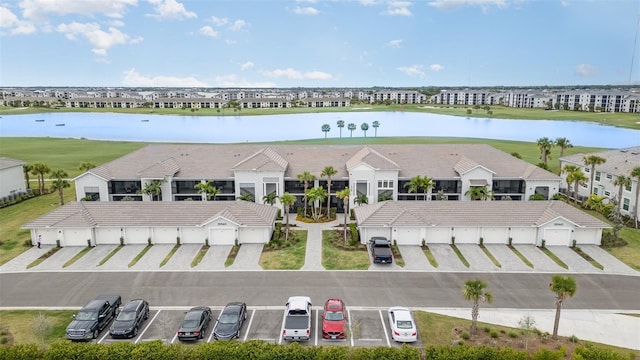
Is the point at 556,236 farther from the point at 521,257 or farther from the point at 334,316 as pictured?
the point at 334,316

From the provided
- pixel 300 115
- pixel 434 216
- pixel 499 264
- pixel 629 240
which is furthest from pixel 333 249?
pixel 300 115

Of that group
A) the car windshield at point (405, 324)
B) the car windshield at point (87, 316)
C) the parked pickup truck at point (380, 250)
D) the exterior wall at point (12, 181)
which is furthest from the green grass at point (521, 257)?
the exterior wall at point (12, 181)

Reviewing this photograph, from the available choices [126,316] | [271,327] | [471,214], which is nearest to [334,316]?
[271,327]

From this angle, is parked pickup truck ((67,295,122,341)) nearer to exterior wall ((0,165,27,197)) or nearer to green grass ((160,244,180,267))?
green grass ((160,244,180,267))

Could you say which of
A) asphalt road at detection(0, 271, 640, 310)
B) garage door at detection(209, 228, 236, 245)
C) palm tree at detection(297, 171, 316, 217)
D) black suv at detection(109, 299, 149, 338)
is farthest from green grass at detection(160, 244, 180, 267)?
palm tree at detection(297, 171, 316, 217)

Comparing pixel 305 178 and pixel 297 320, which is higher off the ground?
pixel 305 178

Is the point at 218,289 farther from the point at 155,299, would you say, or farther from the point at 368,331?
the point at 368,331
